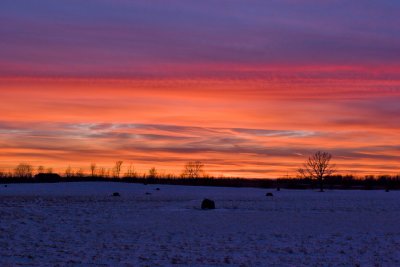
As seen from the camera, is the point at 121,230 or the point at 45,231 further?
the point at 121,230

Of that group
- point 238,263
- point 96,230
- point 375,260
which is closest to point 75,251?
point 238,263

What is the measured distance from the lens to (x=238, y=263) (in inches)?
680

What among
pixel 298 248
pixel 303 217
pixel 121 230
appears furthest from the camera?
pixel 303 217

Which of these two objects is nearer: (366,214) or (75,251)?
(75,251)

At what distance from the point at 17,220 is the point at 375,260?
1954 centimetres

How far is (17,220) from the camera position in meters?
29.8

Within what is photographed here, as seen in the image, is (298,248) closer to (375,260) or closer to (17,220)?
(375,260)

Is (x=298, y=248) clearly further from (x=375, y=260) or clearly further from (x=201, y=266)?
(x=201, y=266)

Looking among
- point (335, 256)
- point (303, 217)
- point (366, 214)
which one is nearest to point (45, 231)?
point (335, 256)

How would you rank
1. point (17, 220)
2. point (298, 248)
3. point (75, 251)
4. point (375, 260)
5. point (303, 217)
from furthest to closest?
point (303, 217)
point (17, 220)
point (298, 248)
point (75, 251)
point (375, 260)

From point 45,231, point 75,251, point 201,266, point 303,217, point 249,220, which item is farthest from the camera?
point 303,217

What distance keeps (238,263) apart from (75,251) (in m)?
5.87

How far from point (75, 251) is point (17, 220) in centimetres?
1187

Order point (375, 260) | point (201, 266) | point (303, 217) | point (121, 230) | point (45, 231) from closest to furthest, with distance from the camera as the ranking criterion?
point (201, 266), point (375, 260), point (45, 231), point (121, 230), point (303, 217)
